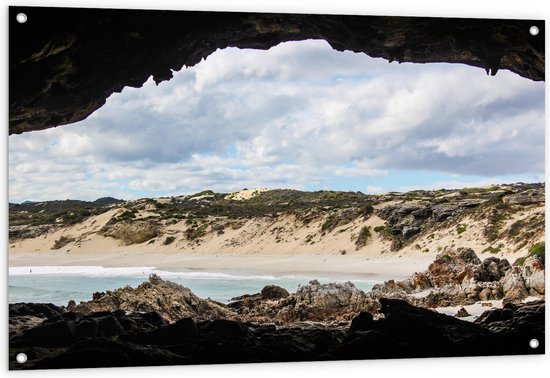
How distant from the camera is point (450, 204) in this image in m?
6.68

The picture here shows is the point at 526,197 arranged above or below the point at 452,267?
above

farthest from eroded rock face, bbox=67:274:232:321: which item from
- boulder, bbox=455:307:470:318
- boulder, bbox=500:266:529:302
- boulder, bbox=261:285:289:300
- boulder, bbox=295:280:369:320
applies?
boulder, bbox=500:266:529:302

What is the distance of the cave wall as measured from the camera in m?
5.71

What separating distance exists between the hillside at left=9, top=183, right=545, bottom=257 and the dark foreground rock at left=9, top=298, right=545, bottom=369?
2.08 ft

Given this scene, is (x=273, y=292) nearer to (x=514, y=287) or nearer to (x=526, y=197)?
(x=514, y=287)

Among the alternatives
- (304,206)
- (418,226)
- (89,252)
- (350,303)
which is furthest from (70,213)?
(418,226)

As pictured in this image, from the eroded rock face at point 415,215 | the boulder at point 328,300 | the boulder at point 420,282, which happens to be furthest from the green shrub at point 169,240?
the boulder at point 420,282

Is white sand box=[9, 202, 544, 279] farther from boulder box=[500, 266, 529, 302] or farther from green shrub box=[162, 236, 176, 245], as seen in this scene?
boulder box=[500, 266, 529, 302]

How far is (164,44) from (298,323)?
264cm

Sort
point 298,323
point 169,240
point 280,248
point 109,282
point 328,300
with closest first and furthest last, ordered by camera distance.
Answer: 1. point 109,282
2. point 298,323
3. point 328,300
4. point 169,240
5. point 280,248

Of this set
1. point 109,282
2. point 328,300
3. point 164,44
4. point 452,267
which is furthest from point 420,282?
point 164,44

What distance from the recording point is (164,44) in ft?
19.9

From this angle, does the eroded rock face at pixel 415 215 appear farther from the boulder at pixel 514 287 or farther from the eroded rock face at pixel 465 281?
the boulder at pixel 514 287

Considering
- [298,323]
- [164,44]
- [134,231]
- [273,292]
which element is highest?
[164,44]
